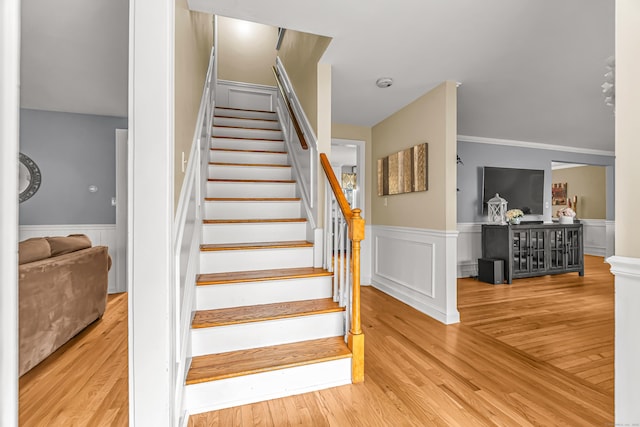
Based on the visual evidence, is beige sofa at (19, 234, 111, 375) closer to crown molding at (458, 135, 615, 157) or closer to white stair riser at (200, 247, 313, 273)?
white stair riser at (200, 247, 313, 273)

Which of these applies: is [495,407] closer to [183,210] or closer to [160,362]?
[160,362]

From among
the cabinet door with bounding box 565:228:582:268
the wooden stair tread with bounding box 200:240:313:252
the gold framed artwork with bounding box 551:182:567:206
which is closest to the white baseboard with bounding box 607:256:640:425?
the wooden stair tread with bounding box 200:240:313:252

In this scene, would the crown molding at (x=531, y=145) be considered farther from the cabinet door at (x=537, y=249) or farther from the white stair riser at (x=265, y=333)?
the white stair riser at (x=265, y=333)

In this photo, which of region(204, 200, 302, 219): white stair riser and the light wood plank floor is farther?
region(204, 200, 302, 219): white stair riser

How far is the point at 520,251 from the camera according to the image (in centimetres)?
458

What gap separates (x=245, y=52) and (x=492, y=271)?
5267 mm

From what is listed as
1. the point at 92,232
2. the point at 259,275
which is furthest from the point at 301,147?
the point at 92,232

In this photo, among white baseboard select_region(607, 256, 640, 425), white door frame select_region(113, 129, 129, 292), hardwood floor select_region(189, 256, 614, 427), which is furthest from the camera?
white door frame select_region(113, 129, 129, 292)

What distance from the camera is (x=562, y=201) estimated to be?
848 cm

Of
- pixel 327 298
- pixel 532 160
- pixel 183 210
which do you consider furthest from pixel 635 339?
pixel 532 160

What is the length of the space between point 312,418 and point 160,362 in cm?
84

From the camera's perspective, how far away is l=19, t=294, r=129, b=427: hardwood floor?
1.59 m

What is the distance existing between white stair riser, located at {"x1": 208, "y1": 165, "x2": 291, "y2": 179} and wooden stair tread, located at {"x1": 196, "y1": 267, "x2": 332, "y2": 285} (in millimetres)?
1190

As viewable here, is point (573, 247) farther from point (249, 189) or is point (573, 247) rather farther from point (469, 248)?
point (249, 189)
